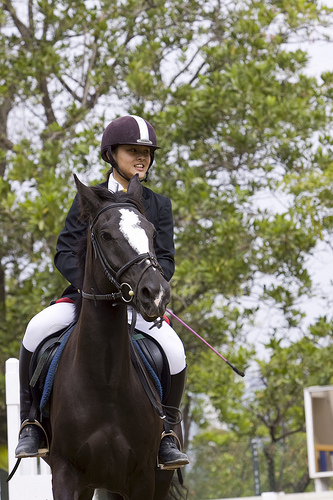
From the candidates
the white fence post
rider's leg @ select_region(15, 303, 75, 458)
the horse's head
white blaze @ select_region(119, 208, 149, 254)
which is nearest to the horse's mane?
the horse's head

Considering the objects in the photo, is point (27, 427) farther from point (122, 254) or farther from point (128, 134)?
point (128, 134)

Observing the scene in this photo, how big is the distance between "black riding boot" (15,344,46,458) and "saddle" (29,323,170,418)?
69 mm

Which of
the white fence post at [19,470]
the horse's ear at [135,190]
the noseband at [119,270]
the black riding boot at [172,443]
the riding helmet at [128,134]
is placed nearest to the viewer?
the noseband at [119,270]

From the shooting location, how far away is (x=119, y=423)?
158 inches

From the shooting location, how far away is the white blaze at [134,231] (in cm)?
360

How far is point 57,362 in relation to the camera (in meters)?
4.29

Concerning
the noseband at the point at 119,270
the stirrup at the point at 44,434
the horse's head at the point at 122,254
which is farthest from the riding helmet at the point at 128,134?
the stirrup at the point at 44,434

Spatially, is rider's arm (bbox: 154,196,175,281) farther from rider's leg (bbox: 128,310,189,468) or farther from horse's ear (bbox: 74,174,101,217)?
horse's ear (bbox: 74,174,101,217)

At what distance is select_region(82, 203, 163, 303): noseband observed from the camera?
3539mm

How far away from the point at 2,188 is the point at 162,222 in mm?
4809

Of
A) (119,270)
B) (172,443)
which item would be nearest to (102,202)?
(119,270)

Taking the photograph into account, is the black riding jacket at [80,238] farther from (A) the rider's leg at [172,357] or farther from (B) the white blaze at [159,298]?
(B) the white blaze at [159,298]

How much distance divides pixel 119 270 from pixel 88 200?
0.53 m

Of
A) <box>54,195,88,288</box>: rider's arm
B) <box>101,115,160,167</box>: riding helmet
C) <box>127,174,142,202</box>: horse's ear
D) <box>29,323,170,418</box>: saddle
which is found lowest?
<box>29,323,170,418</box>: saddle
